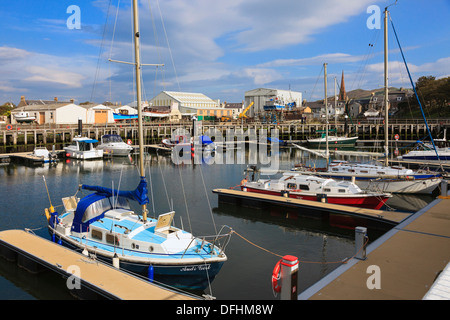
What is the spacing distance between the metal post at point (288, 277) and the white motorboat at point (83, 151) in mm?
54084

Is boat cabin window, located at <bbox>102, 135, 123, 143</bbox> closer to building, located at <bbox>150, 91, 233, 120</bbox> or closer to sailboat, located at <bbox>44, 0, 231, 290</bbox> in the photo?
sailboat, located at <bbox>44, 0, 231, 290</bbox>

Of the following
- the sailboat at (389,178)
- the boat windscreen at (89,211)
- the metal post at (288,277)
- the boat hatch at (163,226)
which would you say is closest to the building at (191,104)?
the sailboat at (389,178)

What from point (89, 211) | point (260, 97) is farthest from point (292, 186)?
point (260, 97)

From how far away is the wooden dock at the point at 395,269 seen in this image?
404 inches

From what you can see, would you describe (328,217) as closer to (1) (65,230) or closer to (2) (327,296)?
(2) (327,296)

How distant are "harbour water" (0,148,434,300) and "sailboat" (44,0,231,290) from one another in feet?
5.30

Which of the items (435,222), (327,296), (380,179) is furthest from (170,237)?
(380,179)

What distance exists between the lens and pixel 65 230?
17.0 meters

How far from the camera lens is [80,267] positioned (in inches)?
535

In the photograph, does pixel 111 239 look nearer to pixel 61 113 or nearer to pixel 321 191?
pixel 321 191

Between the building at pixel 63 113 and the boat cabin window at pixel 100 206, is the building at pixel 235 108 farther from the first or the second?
the boat cabin window at pixel 100 206

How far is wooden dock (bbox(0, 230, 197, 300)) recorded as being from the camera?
11359mm

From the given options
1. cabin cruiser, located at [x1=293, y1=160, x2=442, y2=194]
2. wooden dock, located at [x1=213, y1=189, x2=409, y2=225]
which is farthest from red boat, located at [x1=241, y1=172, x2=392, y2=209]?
cabin cruiser, located at [x1=293, y1=160, x2=442, y2=194]

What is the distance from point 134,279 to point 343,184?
19.0 m
